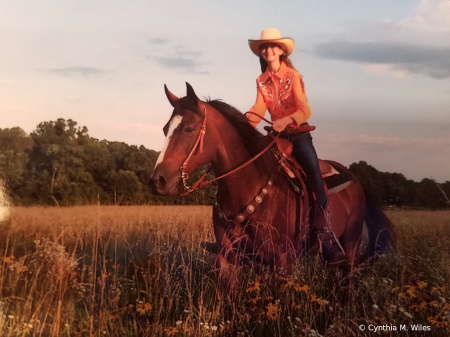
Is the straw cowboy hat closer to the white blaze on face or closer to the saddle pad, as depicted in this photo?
the white blaze on face

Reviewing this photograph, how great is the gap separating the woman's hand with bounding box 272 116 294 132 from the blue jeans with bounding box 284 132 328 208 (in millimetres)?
470

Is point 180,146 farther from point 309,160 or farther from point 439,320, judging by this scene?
point 439,320

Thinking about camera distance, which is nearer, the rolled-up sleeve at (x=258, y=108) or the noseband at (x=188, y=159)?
the noseband at (x=188, y=159)

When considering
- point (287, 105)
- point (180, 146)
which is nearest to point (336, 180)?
point (287, 105)

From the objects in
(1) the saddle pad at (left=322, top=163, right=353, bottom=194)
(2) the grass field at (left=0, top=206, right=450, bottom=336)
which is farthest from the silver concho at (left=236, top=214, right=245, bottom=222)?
(1) the saddle pad at (left=322, top=163, right=353, bottom=194)

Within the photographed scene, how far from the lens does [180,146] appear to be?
3943mm

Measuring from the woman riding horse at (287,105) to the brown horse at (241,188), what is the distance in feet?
0.54

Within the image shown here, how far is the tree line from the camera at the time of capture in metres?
5.37

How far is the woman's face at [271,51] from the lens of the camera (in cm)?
468

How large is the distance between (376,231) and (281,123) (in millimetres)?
3143

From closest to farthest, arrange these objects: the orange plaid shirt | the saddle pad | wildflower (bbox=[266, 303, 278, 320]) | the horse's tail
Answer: wildflower (bbox=[266, 303, 278, 320])
the orange plaid shirt
the saddle pad
the horse's tail

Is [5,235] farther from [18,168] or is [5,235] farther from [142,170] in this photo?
[142,170]

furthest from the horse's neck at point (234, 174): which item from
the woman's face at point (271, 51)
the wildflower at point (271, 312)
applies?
the wildflower at point (271, 312)

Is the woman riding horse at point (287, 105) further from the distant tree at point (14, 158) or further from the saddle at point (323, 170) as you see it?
the distant tree at point (14, 158)
